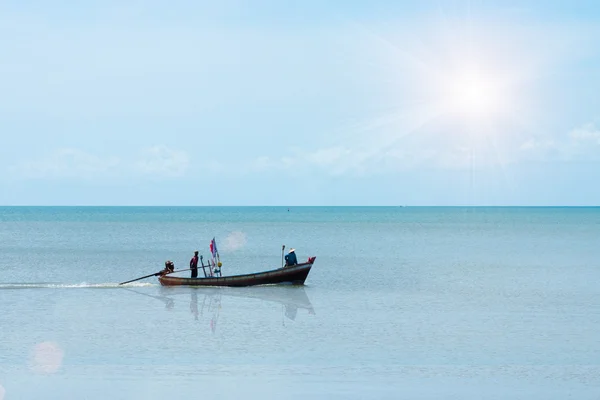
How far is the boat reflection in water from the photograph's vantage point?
36.5m

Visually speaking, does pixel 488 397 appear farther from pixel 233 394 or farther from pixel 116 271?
pixel 116 271

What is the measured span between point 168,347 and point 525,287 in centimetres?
2806

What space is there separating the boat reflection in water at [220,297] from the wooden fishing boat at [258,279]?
28 cm

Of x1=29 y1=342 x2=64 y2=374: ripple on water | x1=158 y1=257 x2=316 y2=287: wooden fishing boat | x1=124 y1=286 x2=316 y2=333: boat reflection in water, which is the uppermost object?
x1=158 y1=257 x2=316 y2=287: wooden fishing boat

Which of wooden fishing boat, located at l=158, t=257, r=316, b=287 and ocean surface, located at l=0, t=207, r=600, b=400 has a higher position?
wooden fishing boat, located at l=158, t=257, r=316, b=287

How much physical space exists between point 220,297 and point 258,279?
14.3 ft

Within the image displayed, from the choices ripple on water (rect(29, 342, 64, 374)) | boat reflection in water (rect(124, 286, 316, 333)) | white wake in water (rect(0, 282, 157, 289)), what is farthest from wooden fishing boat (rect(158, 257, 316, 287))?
ripple on water (rect(29, 342, 64, 374))

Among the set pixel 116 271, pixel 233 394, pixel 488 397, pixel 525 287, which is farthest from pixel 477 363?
pixel 116 271

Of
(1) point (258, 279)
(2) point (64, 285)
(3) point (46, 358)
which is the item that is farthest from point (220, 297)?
(3) point (46, 358)

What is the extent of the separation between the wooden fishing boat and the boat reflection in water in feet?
0.93

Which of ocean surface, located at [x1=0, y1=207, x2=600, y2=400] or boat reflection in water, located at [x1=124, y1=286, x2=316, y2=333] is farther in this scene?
boat reflection in water, located at [x1=124, y1=286, x2=316, y2=333]

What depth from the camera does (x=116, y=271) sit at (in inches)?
2450

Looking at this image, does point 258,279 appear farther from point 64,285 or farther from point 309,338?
point 309,338

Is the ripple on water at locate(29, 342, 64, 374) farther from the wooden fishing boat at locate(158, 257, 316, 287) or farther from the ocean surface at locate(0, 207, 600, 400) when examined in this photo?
the wooden fishing boat at locate(158, 257, 316, 287)
